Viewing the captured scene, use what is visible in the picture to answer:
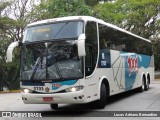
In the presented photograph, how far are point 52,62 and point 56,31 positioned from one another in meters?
1.19

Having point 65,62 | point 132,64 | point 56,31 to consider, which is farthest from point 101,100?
point 132,64

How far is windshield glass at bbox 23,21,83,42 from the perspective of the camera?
455 inches

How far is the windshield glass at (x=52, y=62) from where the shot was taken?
438 inches

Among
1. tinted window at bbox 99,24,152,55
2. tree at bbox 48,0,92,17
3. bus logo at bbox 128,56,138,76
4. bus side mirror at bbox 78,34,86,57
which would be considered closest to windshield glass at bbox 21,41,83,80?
bus side mirror at bbox 78,34,86,57

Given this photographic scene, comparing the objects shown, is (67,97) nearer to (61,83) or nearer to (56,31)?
(61,83)

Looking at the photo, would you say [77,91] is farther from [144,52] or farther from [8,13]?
[8,13]

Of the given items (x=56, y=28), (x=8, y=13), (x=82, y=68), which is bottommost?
(x=82, y=68)

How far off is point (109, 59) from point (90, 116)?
351cm

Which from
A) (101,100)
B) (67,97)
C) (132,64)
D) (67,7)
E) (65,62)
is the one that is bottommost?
(101,100)

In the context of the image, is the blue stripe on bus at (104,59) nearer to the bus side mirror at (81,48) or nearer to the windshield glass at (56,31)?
the windshield glass at (56,31)

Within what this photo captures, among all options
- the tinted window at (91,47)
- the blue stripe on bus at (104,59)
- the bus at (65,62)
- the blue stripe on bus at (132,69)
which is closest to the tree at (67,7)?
the blue stripe on bus at (132,69)

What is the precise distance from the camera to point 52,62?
37.0 feet

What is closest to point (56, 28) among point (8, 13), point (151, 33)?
point (8, 13)

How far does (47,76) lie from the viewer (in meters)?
11.2
